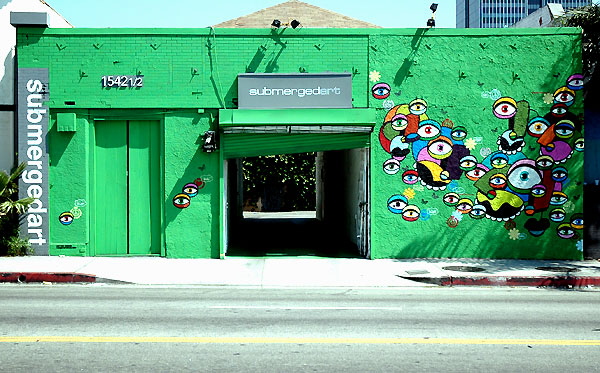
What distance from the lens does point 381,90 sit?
1590 cm

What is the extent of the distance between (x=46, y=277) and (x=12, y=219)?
10.9 feet

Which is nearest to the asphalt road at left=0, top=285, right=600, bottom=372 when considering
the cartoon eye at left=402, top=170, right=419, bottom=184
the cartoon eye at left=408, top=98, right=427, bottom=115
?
the cartoon eye at left=402, top=170, right=419, bottom=184

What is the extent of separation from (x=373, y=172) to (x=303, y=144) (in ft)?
6.00

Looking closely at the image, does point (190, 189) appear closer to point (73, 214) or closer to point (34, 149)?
point (73, 214)

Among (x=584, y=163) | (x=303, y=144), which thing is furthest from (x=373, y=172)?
(x=584, y=163)

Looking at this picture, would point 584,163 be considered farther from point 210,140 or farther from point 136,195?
point 136,195

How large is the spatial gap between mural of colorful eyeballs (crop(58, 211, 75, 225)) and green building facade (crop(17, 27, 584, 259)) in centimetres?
5

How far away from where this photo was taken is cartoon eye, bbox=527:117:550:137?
15953mm

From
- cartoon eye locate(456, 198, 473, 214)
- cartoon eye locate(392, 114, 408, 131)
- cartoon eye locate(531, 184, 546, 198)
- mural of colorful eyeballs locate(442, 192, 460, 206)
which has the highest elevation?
cartoon eye locate(392, 114, 408, 131)

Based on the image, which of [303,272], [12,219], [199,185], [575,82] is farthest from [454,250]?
[12,219]

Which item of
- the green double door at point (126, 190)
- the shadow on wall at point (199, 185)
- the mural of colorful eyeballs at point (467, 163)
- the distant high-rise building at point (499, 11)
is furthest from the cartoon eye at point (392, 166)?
the distant high-rise building at point (499, 11)

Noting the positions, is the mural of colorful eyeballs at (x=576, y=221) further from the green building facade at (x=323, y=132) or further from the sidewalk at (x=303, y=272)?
the sidewalk at (x=303, y=272)

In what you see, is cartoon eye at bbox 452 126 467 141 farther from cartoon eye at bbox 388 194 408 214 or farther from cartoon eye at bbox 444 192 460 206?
cartoon eye at bbox 388 194 408 214

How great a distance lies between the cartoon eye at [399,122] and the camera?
15.9 meters
